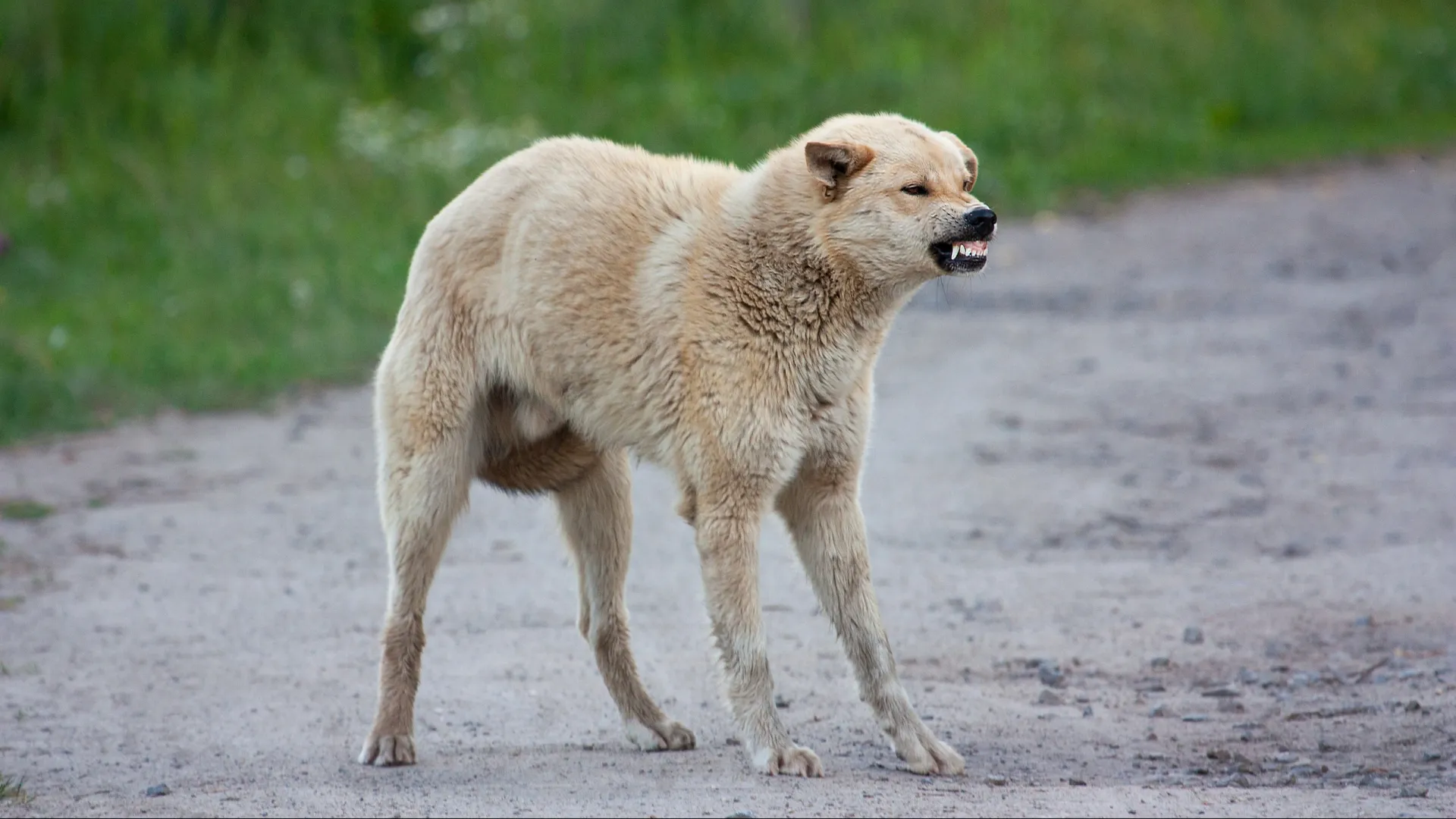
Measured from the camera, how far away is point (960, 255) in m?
4.92

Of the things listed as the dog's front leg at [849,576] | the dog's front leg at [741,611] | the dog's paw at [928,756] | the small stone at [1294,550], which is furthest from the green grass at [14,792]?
the small stone at [1294,550]

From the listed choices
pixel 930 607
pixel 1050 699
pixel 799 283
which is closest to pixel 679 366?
pixel 799 283

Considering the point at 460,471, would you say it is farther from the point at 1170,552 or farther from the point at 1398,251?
the point at 1398,251

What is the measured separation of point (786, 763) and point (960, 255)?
155 centimetres

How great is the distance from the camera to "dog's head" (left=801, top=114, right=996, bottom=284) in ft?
16.2

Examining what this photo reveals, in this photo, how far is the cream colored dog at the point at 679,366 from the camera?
5012 mm

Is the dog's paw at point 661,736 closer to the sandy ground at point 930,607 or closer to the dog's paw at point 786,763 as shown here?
the sandy ground at point 930,607

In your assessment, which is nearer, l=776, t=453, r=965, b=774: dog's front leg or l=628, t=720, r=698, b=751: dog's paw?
l=776, t=453, r=965, b=774: dog's front leg

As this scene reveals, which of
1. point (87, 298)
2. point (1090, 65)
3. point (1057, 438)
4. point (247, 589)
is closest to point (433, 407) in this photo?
point (247, 589)

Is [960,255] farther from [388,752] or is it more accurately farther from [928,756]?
[388,752]

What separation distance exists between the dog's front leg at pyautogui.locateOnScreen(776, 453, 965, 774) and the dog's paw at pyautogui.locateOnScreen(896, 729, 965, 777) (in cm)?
2

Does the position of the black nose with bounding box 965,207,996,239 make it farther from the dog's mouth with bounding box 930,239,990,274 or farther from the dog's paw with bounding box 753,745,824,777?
the dog's paw with bounding box 753,745,824,777

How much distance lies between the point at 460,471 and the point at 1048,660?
2275mm

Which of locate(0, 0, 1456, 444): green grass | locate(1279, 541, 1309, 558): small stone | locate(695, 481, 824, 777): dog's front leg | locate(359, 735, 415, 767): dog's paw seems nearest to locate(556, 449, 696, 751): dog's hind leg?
locate(695, 481, 824, 777): dog's front leg
